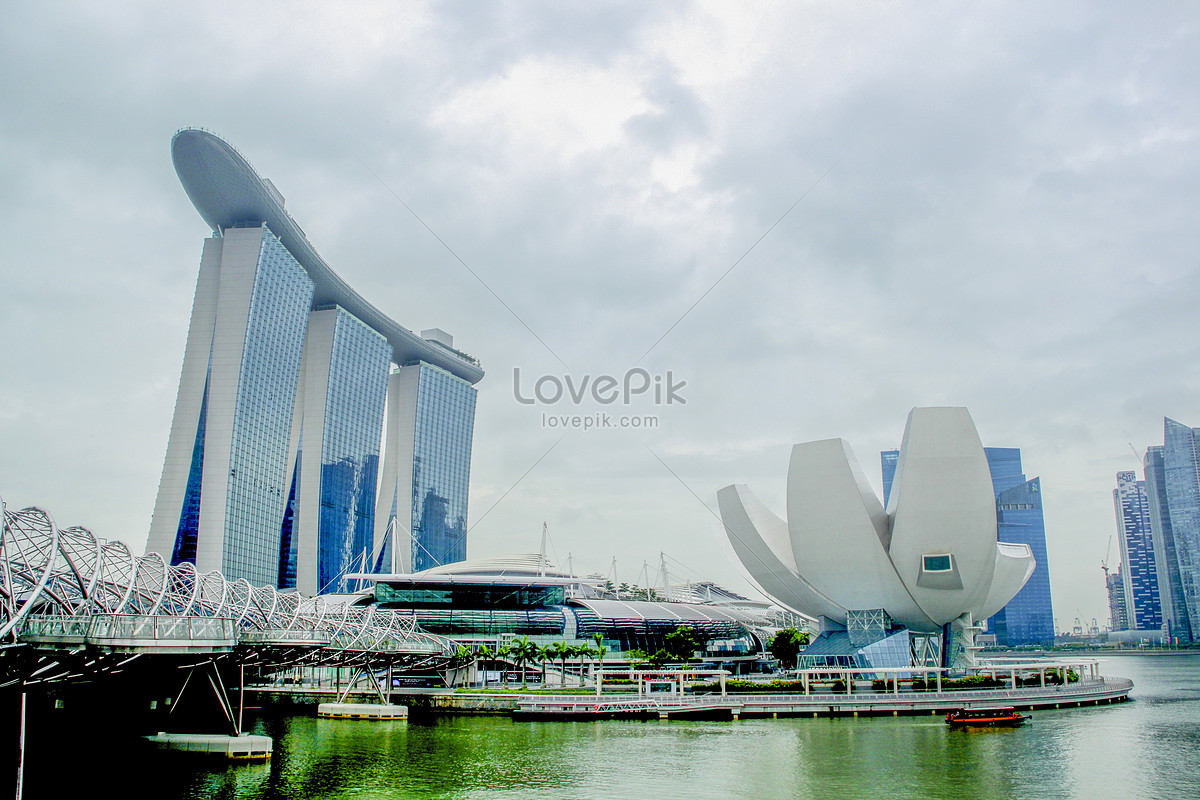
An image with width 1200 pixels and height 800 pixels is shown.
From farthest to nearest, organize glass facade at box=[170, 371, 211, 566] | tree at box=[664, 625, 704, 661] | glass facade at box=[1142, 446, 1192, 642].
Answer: glass facade at box=[1142, 446, 1192, 642], glass facade at box=[170, 371, 211, 566], tree at box=[664, 625, 704, 661]

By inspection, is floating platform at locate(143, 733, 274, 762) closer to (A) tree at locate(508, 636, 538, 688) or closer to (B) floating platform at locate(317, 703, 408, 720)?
(B) floating platform at locate(317, 703, 408, 720)

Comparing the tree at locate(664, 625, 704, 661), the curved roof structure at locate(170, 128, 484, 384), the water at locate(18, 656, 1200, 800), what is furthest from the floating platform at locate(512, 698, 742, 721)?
the curved roof structure at locate(170, 128, 484, 384)

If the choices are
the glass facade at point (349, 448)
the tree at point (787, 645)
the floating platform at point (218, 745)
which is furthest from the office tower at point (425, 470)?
the floating platform at point (218, 745)

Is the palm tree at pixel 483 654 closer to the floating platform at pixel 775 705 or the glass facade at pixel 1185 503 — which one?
the floating platform at pixel 775 705

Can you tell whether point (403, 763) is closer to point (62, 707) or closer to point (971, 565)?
point (62, 707)

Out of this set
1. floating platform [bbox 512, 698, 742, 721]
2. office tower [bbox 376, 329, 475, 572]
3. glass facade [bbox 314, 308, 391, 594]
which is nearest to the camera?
floating platform [bbox 512, 698, 742, 721]

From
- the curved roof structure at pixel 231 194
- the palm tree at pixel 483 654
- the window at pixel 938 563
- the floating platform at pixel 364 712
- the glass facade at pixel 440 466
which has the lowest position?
the floating platform at pixel 364 712
